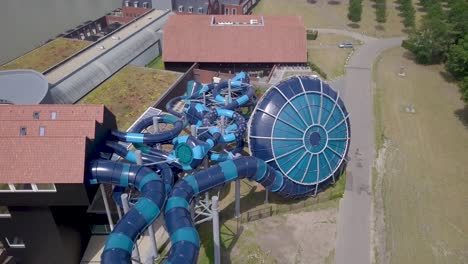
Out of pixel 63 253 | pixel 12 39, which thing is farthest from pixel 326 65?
pixel 12 39

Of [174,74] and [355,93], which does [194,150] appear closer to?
[174,74]

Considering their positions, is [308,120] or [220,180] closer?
[220,180]

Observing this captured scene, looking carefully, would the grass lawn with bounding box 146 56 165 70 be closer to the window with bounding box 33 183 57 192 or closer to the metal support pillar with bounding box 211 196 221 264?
the window with bounding box 33 183 57 192

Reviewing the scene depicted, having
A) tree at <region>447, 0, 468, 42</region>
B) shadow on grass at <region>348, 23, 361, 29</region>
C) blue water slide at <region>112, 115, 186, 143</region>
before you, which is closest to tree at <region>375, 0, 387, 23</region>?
shadow on grass at <region>348, 23, 361, 29</region>

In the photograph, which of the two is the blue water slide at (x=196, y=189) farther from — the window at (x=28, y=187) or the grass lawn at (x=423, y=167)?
the grass lawn at (x=423, y=167)

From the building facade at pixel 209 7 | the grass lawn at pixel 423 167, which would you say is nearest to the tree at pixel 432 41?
the grass lawn at pixel 423 167
